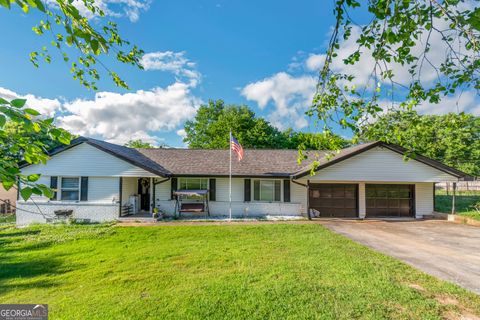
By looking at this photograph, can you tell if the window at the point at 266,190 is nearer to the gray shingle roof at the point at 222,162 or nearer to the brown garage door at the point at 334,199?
the gray shingle roof at the point at 222,162

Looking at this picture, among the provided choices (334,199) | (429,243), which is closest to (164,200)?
(334,199)

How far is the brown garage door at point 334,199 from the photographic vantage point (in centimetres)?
1499

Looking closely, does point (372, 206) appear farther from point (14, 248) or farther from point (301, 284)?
point (14, 248)

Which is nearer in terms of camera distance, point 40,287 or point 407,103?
point 407,103

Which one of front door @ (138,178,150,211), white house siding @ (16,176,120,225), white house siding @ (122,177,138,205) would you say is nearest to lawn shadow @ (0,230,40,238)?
white house siding @ (16,176,120,225)

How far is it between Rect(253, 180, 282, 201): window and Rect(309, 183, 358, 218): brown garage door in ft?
6.99

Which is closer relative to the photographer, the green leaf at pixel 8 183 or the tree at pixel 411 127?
the green leaf at pixel 8 183

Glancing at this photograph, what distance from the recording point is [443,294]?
191 inches

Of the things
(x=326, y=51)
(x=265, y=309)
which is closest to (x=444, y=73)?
(x=326, y=51)

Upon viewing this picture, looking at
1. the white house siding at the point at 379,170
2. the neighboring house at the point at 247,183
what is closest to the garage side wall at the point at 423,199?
the neighboring house at the point at 247,183

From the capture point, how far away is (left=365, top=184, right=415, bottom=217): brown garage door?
14.9 meters

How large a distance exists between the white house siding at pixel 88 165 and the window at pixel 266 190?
6.17 meters

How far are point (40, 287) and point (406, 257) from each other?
31.0 feet

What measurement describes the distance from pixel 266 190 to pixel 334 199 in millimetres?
4237
